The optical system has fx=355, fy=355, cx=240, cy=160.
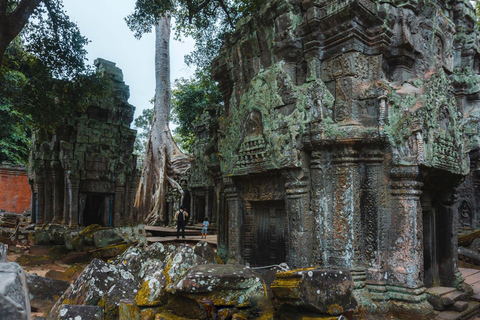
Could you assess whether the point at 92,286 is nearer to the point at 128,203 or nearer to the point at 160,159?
the point at 128,203

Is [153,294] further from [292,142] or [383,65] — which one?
[383,65]

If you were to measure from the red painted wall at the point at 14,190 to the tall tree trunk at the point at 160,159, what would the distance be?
9.02m

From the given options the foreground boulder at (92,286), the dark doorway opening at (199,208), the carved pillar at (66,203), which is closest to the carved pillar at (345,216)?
the foreground boulder at (92,286)

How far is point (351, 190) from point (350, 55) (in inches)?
81.3

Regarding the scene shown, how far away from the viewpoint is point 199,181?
19.5 m

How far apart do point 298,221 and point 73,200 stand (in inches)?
381

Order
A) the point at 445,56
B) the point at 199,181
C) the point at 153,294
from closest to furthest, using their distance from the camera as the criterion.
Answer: the point at 153,294 < the point at 445,56 < the point at 199,181

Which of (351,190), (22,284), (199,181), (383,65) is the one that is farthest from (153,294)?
(199,181)

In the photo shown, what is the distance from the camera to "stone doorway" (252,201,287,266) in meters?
6.20

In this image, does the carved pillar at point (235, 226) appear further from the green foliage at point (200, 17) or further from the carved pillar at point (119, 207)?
the carved pillar at point (119, 207)

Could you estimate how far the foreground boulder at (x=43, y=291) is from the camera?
4434mm

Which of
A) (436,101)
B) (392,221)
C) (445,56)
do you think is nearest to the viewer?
(392,221)

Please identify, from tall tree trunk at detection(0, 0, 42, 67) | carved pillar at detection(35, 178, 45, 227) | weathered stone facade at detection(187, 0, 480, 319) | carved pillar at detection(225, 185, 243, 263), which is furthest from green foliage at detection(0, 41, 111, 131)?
carved pillar at detection(225, 185, 243, 263)

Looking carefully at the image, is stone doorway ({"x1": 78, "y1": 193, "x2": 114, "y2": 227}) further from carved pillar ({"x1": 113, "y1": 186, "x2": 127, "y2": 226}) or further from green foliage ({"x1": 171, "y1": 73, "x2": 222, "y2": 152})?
green foliage ({"x1": 171, "y1": 73, "x2": 222, "y2": 152})
